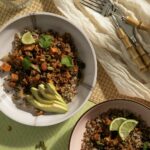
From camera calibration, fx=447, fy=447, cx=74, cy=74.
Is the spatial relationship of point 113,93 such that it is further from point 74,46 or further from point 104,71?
point 74,46

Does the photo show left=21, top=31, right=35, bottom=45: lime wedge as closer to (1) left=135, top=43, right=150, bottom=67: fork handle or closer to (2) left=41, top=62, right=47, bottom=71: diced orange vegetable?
(2) left=41, top=62, right=47, bottom=71: diced orange vegetable

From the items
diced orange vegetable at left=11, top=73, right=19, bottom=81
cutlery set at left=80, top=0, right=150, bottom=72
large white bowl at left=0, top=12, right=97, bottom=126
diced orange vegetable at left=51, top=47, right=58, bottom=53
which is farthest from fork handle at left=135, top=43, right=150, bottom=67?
diced orange vegetable at left=11, top=73, right=19, bottom=81

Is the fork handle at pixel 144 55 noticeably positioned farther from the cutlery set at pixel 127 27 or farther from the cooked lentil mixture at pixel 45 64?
the cooked lentil mixture at pixel 45 64

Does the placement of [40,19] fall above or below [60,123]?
above

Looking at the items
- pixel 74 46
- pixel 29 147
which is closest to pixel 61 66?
pixel 74 46

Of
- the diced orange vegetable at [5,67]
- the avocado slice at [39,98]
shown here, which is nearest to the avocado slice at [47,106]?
the avocado slice at [39,98]

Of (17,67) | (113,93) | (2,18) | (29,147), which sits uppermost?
(2,18)
